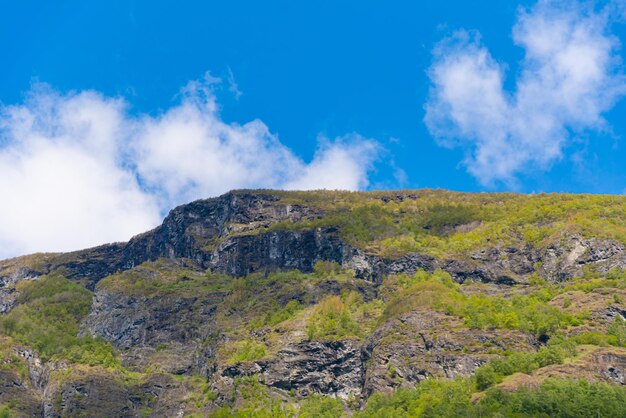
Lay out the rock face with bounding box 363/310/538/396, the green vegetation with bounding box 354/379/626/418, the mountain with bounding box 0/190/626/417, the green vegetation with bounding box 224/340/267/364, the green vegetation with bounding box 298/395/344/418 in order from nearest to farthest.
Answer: the green vegetation with bounding box 354/379/626/418
the mountain with bounding box 0/190/626/417
the green vegetation with bounding box 298/395/344/418
the rock face with bounding box 363/310/538/396
the green vegetation with bounding box 224/340/267/364

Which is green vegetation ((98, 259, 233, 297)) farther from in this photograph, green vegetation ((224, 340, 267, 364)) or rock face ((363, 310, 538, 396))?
rock face ((363, 310, 538, 396))

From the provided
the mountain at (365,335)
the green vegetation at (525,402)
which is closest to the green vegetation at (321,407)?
the mountain at (365,335)

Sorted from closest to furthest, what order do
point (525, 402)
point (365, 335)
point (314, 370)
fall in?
point (525, 402), point (314, 370), point (365, 335)

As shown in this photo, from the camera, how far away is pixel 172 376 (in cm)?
16512

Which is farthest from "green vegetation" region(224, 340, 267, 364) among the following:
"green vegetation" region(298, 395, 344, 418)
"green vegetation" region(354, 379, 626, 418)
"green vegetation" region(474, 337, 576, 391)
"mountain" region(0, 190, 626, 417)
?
"green vegetation" region(474, 337, 576, 391)

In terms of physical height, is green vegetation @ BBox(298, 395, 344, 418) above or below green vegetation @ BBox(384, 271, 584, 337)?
below

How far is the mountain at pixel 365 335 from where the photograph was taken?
12838cm

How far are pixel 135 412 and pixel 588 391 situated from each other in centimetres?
8368

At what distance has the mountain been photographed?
128375mm

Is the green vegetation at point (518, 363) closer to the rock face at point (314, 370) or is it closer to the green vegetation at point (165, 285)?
the rock face at point (314, 370)

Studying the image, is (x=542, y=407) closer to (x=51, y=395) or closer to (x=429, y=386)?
(x=429, y=386)

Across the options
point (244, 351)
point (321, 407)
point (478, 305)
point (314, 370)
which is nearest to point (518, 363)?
point (478, 305)

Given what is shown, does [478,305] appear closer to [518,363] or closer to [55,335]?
[518,363]

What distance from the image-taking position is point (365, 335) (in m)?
158
